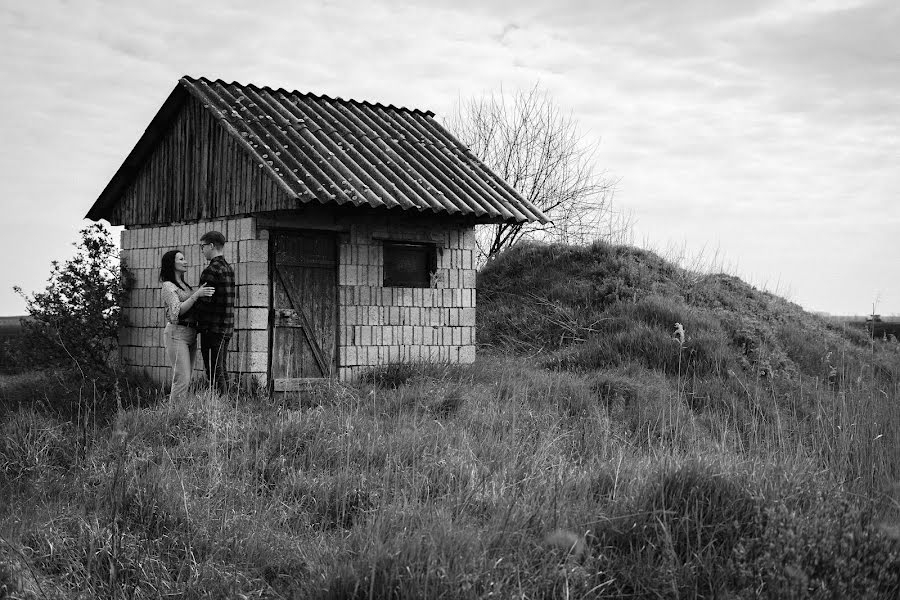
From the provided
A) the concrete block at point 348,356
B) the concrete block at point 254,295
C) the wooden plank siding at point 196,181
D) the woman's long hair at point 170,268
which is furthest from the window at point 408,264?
the woman's long hair at point 170,268

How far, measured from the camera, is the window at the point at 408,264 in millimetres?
12867

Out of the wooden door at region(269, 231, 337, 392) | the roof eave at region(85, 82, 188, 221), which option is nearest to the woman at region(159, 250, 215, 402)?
the wooden door at region(269, 231, 337, 392)

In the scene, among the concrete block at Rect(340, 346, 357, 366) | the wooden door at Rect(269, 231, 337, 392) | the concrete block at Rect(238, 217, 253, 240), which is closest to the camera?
the concrete block at Rect(238, 217, 253, 240)

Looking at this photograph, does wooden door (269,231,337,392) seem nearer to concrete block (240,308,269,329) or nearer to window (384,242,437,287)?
concrete block (240,308,269,329)

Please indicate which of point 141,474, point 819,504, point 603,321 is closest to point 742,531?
point 819,504

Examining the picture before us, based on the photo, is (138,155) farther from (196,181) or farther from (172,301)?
(172,301)

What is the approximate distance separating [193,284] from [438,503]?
25.6 ft

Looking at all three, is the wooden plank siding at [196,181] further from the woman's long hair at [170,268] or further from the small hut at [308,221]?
the woman's long hair at [170,268]

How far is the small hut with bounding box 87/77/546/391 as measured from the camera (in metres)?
11.5

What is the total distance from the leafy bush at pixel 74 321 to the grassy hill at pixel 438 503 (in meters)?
4.27

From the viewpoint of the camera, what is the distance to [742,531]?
209 inches

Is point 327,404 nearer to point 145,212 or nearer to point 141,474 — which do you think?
point 141,474

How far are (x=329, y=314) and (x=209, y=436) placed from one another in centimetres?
425

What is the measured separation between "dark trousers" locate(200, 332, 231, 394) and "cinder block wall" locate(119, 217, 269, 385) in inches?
11.6
